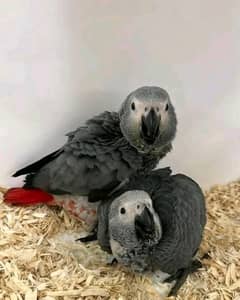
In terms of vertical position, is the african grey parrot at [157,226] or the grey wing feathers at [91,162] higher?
the grey wing feathers at [91,162]

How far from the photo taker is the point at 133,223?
1.25 meters

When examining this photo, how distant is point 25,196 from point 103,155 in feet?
0.83

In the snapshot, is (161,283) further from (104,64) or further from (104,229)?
(104,64)

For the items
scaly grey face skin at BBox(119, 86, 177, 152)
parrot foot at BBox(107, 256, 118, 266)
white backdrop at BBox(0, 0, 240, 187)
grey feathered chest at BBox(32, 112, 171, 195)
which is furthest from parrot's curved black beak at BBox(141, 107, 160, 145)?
parrot foot at BBox(107, 256, 118, 266)

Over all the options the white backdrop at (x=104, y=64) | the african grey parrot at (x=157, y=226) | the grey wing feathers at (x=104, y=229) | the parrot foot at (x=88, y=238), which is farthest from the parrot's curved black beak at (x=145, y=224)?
the white backdrop at (x=104, y=64)

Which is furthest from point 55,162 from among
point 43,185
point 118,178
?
point 118,178

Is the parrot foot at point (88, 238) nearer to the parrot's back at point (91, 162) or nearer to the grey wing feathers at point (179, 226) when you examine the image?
the parrot's back at point (91, 162)

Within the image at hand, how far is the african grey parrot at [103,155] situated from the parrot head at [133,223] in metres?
0.15

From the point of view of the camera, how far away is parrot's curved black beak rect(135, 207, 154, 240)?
123 cm

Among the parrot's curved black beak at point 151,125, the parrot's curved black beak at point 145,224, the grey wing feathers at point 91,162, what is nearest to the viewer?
the parrot's curved black beak at point 145,224

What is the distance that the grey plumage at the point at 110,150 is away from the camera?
1.36 meters

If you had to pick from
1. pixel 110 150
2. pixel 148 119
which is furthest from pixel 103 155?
pixel 148 119

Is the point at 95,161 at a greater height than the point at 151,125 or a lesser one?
lesser

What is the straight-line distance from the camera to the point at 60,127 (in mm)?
1566
